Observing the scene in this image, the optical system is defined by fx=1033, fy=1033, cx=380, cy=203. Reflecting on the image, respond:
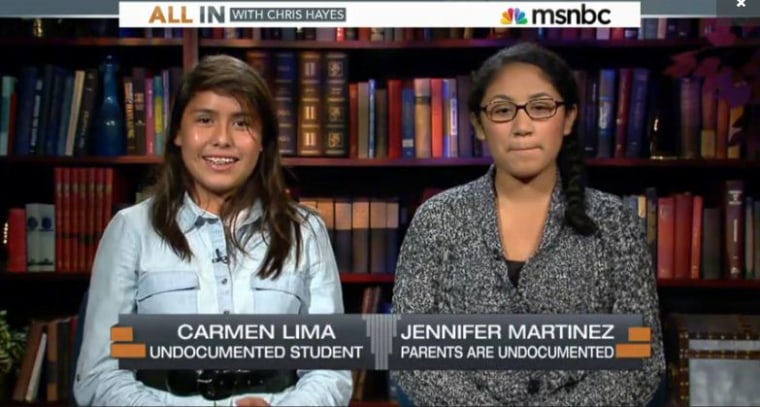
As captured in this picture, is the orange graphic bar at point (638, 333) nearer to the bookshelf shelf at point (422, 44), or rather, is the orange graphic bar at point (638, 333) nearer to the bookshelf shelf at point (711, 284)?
the bookshelf shelf at point (711, 284)

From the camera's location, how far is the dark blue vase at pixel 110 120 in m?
1.61

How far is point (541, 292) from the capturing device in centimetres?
136

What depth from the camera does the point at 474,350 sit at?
1.34 m

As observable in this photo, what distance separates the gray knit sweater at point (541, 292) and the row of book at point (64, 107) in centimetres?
53

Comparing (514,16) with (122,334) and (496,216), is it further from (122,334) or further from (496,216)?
(122,334)

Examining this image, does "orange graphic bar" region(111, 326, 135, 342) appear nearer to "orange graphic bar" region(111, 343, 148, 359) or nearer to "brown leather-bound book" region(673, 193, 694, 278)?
"orange graphic bar" region(111, 343, 148, 359)

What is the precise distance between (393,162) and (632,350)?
50 centimetres

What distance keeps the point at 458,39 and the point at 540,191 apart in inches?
12.7

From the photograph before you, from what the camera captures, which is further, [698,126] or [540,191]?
[698,126]

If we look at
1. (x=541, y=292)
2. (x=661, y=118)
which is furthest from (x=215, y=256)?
(x=661, y=118)

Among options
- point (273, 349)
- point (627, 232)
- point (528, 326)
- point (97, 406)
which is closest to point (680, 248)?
point (627, 232)

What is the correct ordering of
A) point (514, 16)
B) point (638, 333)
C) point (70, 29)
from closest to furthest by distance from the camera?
point (638, 333), point (514, 16), point (70, 29)

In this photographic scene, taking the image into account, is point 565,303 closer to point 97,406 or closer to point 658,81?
point 658,81

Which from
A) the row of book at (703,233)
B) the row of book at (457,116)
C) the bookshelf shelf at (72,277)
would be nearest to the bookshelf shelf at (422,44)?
the row of book at (457,116)
